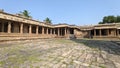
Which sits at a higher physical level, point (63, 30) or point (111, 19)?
point (111, 19)

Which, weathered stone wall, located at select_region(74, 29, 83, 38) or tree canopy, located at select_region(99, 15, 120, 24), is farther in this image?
tree canopy, located at select_region(99, 15, 120, 24)

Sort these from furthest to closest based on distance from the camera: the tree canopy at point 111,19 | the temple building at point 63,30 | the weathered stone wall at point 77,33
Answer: the tree canopy at point 111,19
the weathered stone wall at point 77,33
the temple building at point 63,30

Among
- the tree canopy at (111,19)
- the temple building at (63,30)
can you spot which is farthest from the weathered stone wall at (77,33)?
the tree canopy at (111,19)

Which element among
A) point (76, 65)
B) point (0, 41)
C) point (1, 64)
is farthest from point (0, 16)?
point (76, 65)

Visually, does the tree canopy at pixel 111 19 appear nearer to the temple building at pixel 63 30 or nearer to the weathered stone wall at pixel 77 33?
the temple building at pixel 63 30

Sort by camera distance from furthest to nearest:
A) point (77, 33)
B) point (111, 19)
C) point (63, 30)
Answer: point (111, 19) < point (77, 33) < point (63, 30)

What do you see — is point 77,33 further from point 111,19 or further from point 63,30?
point 111,19

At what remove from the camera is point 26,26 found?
2503cm

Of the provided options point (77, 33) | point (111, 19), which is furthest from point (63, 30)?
point (111, 19)

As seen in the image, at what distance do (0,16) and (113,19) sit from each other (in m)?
51.1

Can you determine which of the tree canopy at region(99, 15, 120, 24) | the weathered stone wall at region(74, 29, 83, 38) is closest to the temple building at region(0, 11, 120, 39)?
the weathered stone wall at region(74, 29, 83, 38)

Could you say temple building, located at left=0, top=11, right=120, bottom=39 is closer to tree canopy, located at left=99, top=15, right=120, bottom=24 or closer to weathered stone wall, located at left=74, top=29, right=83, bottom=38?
weathered stone wall, located at left=74, top=29, right=83, bottom=38

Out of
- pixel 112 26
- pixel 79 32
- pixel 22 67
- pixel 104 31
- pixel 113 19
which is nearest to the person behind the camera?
pixel 22 67

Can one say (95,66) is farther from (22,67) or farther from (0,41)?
(0,41)
